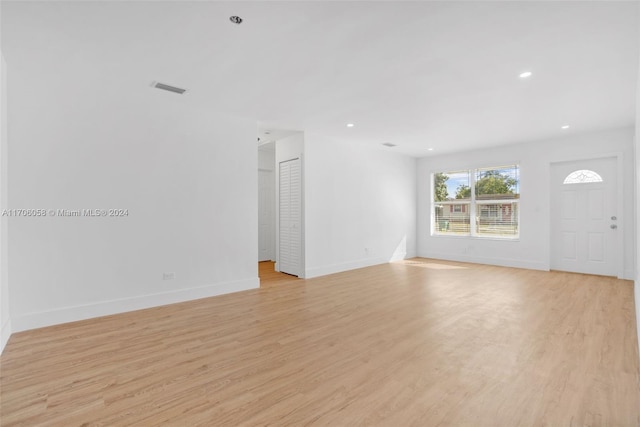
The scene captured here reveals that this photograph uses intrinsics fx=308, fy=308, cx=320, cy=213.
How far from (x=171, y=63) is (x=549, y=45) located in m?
3.43

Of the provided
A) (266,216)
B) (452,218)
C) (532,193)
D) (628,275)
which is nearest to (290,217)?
(266,216)

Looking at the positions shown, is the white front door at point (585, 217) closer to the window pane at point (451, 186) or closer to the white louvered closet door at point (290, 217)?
the window pane at point (451, 186)

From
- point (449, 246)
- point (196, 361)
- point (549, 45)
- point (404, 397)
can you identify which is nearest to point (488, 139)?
point (449, 246)

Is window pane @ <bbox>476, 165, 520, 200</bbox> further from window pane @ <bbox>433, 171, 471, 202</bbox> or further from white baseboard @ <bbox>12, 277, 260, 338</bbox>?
white baseboard @ <bbox>12, 277, 260, 338</bbox>

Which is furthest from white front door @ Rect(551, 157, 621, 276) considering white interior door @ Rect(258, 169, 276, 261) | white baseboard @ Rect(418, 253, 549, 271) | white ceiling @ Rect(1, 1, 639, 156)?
white interior door @ Rect(258, 169, 276, 261)

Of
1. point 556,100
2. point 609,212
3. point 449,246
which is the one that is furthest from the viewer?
point 449,246

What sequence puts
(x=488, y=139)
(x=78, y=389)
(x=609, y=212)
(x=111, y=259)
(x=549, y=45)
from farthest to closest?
(x=488, y=139), (x=609, y=212), (x=111, y=259), (x=549, y=45), (x=78, y=389)

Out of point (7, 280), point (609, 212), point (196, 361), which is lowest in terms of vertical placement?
point (196, 361)

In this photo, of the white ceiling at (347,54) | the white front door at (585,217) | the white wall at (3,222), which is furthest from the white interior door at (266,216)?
the white front door at (585,217)

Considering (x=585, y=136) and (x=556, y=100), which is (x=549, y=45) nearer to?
(x=556, y=100)

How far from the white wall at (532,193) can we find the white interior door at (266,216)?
13.2 ft

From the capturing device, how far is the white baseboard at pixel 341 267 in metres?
5.63

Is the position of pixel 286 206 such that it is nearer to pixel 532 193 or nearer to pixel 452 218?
pixel 452 218

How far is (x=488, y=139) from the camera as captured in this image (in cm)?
604
